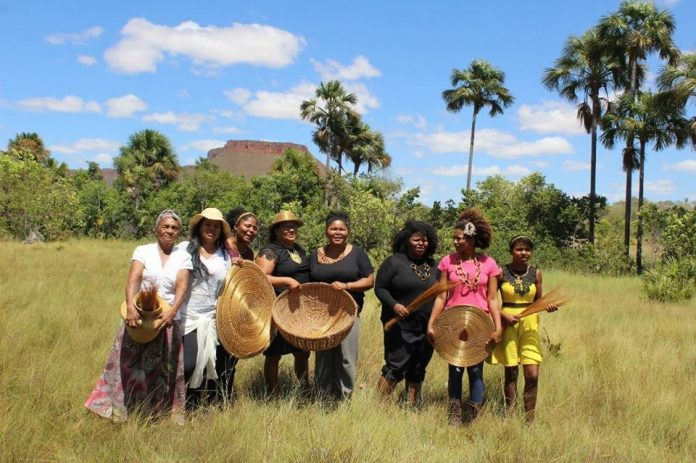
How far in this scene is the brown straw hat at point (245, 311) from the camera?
14.0 feet

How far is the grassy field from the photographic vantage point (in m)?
3.53

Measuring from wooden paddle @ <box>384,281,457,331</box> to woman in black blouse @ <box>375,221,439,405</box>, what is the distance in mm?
64

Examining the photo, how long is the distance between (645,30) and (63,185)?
26567 millimetres

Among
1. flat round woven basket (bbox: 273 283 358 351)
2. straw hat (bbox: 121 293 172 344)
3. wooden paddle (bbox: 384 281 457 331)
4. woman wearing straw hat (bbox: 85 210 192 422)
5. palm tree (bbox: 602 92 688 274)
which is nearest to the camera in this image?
straw hat (bbox: 121 293 172 344)

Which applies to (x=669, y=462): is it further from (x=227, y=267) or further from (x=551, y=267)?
(x=551, y=267)

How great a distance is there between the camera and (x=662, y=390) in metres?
5.39

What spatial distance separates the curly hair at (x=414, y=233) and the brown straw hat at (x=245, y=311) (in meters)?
1.16

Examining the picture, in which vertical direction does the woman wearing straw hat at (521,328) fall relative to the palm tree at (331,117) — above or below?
below

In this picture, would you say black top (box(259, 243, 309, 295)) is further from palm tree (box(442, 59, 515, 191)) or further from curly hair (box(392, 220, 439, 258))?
palm tree (box(442, 59, 515, 191))

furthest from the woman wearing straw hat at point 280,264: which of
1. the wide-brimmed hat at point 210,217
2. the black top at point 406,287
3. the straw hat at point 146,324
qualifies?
the straw hat at point 146,324

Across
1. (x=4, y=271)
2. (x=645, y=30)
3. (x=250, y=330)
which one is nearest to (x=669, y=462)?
(x=250, y=330)

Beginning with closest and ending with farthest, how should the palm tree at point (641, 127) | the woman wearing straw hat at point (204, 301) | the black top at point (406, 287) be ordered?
the woman wearing straw hat at point (204, 301)
the black top at point (406, 287)
the palm tree at point (641, 127)

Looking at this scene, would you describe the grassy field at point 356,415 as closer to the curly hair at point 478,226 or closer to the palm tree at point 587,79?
the curly hair at point 478,226

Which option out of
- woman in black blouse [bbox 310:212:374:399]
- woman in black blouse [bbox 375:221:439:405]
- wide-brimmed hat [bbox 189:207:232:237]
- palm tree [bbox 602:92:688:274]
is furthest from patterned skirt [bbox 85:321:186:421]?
palm tree [bbox 602:92:688:274]
